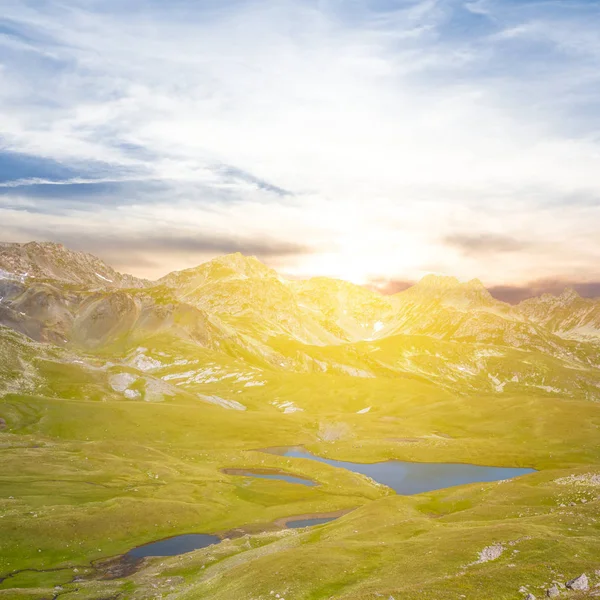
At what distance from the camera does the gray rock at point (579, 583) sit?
154 ft

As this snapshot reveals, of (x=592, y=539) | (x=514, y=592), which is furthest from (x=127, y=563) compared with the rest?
(x=592, y=539)

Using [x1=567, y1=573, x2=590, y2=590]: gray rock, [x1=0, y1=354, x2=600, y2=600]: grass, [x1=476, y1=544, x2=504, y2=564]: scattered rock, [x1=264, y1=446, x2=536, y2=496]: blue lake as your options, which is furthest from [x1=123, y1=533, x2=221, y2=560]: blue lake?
[x1=264, y1=446, x2=536, y2=496]: blue lake

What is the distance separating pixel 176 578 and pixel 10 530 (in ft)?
124

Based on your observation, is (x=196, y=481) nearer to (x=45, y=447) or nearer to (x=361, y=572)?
(x=45, y=447)

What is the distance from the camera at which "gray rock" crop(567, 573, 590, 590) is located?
47.0 m

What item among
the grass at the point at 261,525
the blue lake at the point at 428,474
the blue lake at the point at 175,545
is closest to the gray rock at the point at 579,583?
the grass at the point at 261,525

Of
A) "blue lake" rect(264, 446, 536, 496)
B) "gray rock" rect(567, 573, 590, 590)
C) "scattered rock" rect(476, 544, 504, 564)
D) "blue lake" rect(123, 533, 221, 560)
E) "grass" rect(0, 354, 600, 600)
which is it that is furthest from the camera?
"blue lake" rect(264, 446, 536, 496)

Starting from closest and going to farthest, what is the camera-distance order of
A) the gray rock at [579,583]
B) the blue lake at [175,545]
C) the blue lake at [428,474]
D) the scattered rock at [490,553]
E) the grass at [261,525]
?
1. the gray rock at [579,583]
2. the grass at [261,525]
3. the scattered rock at [490,553]
4. the blue lake at [175,545]
5. the blue lake at [428,474]

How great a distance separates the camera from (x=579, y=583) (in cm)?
4744

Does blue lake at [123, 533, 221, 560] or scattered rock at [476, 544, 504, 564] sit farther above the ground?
scattered rock at [476, 544, 504, 564]

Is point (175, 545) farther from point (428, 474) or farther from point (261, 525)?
point (428, 474)

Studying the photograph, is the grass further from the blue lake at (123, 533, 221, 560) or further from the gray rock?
the blue lake at (123, 533, 221, 560)

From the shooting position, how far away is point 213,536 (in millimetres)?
111438

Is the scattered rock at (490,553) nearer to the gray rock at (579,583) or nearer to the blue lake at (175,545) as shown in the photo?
the gray rock at (579,583)
